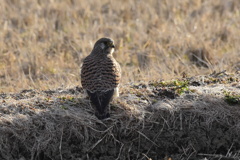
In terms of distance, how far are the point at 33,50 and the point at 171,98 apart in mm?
3348

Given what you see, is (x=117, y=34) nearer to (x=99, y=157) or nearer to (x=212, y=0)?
Result: (x=212, y=0)

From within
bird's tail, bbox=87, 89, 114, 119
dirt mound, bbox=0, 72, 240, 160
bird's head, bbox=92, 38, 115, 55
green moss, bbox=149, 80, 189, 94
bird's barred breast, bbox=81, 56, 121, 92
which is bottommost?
dirt mound, bbox=0, 72, 240, 160

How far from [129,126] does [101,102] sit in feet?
1.39

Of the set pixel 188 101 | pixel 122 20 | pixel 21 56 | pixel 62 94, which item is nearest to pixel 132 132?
pixel 188 101

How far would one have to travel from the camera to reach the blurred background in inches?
282

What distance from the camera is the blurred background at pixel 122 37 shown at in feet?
23.5

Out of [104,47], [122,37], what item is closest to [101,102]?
[104,47]

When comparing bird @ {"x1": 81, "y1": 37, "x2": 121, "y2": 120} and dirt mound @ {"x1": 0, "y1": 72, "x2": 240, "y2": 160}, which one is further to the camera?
bird @ {"x1": 81, "y1": 37, "x2": 121, "y2": 120}

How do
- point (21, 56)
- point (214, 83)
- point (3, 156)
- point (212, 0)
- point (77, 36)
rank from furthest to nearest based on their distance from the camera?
point (212, 0)
point (77, 36)
point (21, 56)
point (214, 83)
point (3, 156)

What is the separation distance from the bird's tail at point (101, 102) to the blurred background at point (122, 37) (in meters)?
1.30

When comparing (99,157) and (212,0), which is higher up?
(212,0)

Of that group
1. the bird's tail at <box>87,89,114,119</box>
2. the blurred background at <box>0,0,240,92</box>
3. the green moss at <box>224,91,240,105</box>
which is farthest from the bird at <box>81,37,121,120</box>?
the green moss at <box>224,91,240,105</box>

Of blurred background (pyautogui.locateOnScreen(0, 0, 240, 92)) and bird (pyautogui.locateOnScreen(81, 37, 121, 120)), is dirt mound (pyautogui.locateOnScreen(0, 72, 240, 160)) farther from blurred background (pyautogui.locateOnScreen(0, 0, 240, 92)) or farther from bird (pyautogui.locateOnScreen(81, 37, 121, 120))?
blurred background (pyautogui.locateOnScreen(0, 0, 240, 92))

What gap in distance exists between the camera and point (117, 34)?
8992 mm
